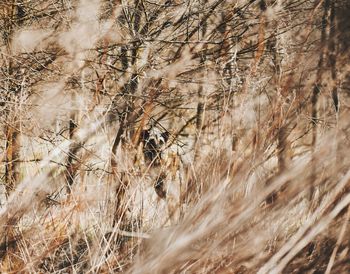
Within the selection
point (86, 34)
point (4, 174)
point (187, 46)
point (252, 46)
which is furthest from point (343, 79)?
point (4, 174)

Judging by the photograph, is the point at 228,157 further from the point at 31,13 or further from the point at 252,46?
the point at 31,13

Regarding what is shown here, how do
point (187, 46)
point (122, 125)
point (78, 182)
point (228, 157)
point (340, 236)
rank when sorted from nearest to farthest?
1. point (340, 236)
2. point (228, 157)
3. point (78, 182)
4. point (122, 125)
5. point (187, 46)

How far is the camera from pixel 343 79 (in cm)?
342

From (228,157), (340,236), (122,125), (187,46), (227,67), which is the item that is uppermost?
(187,46)

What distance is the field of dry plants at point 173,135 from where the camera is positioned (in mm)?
2172

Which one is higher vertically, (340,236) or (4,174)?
(4,174)

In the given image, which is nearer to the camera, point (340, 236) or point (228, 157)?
point (340, 236)

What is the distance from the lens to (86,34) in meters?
3.64

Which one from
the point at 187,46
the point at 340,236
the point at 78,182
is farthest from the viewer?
the point at 187,46

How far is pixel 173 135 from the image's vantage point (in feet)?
12.8

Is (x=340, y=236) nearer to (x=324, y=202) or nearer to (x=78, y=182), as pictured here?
(x=324, y=202)

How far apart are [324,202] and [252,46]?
1.94 metres

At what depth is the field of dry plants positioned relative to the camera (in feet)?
7.13

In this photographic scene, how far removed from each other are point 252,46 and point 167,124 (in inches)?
43.6
